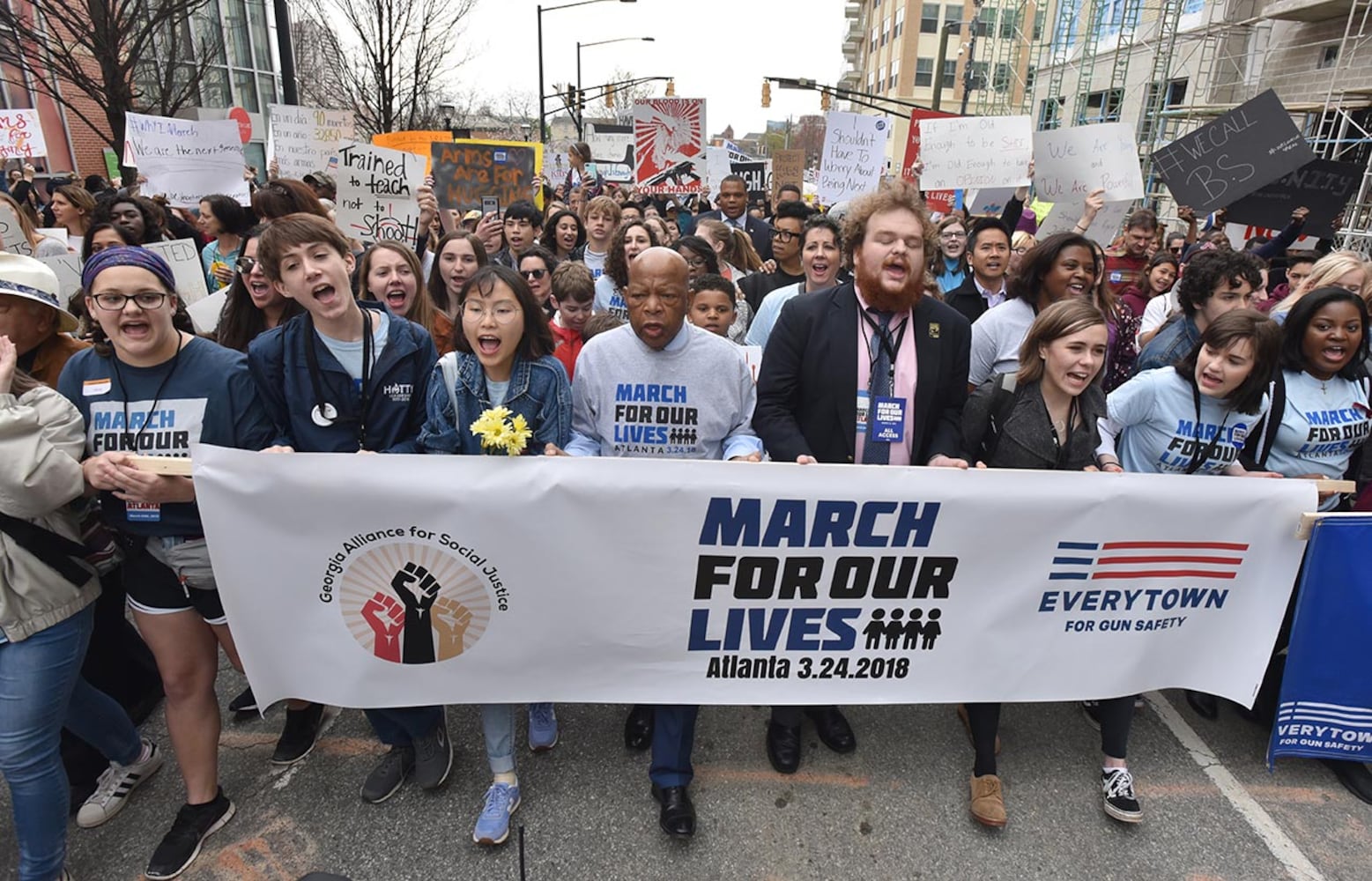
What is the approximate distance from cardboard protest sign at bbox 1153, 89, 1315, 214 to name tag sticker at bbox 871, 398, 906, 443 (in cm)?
462

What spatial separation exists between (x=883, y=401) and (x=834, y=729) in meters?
1.48

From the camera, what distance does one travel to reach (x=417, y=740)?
2922mm

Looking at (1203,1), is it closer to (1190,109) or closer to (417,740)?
(1190,109)

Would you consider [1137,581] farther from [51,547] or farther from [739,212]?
[739,212]

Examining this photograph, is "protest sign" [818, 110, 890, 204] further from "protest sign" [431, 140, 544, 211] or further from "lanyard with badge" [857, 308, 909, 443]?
"lanyard with badge" [857, 308, 909, 443]

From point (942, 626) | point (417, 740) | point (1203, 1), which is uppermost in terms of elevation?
point (1203, 1)

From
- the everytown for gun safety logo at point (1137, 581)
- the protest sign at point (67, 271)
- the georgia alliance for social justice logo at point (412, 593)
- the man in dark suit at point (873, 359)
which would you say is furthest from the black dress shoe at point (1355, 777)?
the protest sign at point (67, 271)

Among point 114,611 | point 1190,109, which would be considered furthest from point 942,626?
point 1190,109

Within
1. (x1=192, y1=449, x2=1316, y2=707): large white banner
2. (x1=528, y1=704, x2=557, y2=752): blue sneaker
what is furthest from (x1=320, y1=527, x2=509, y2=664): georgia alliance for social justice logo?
(x1=528, y1=704, x2=557, y2=752): blue sneaker

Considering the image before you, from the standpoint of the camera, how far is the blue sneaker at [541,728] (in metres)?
3.10

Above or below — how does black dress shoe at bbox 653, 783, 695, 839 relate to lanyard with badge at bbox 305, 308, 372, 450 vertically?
below

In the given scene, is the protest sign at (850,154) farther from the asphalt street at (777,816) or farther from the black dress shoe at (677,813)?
the black dress shoe at (677,813)

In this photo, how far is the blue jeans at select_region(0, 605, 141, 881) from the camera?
223 centimetres

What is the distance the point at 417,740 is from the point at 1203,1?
24.4 metres
